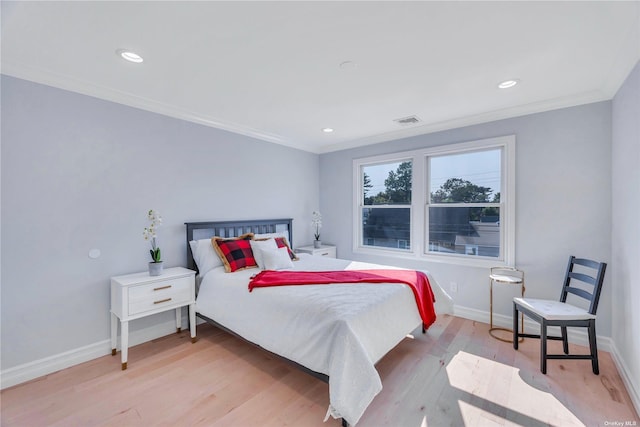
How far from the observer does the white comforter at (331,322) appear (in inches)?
68.0

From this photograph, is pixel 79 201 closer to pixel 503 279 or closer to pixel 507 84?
pixel 507 84

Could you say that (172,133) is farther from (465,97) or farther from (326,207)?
(465,97)

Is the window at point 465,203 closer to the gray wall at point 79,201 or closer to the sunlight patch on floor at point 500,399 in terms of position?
the sunlight patch on floor at point 500,399

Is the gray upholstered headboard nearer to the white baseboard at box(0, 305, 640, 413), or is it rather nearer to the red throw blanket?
the white baseboard at box(0, 305, 640, 413)

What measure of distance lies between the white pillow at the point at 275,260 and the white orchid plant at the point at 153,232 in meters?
1.08

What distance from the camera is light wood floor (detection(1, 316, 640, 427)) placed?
6.05ft

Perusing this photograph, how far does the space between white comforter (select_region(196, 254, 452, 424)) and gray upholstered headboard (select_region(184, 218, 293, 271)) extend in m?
0.66

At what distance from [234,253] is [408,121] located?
8.91ft

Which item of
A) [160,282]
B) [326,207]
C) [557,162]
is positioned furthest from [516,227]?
[160,282]

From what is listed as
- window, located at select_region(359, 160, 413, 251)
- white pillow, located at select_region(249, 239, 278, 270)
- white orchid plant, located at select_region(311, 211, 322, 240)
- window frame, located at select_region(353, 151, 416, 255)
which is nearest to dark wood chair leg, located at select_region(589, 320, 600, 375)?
window frame, located at select_region(353, 151, 416, 255)

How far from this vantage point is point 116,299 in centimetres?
257

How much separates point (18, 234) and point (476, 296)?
465cm

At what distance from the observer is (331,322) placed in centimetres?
190

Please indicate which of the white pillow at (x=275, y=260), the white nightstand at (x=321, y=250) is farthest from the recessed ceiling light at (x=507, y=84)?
the white nightstand at (x=321, y=250)
